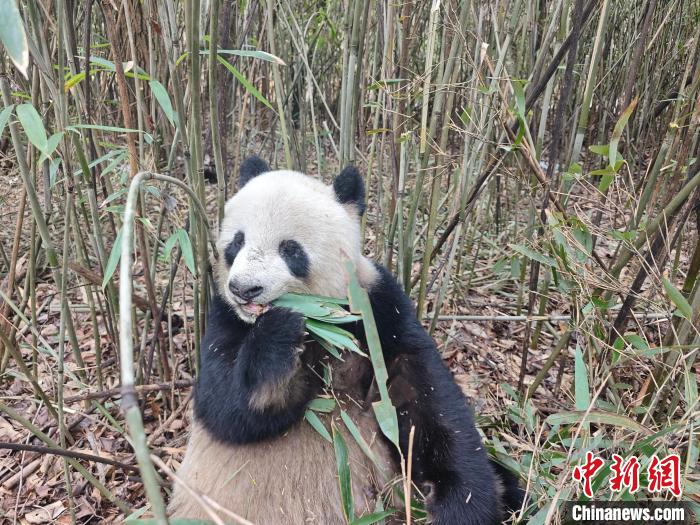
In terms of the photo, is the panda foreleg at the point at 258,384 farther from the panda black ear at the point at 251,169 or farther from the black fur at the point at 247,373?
the panda black ear at the point at 251,169

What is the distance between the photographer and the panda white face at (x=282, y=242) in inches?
79.0

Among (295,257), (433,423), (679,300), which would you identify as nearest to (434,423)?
(433,423)

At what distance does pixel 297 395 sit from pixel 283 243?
60 centimetres

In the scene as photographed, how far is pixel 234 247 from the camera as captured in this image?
2.21 metres

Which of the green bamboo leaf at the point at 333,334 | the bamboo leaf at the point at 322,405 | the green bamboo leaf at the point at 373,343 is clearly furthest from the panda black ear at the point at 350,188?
the green bamboo leaf at the point at 373,343

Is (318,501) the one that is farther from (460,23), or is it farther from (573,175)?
(460,23)

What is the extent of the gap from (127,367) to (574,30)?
203 cm

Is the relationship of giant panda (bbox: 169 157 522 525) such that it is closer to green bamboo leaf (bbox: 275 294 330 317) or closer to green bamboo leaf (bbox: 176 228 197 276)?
green bamboo leaf (bbox: 275 294 330 317)

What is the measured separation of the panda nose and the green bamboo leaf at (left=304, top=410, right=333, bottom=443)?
1.72ft

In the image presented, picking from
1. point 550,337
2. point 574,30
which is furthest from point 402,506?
point 550,337

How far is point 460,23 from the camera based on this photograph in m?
2.39

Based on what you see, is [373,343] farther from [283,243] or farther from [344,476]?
[283,243]

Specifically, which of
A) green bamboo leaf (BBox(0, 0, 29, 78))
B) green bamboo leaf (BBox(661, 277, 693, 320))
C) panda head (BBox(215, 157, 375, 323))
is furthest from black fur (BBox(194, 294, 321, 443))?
green bamboo leaf (BBox(661, 277, 693, 320))

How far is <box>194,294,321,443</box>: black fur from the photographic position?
74.0 inches
